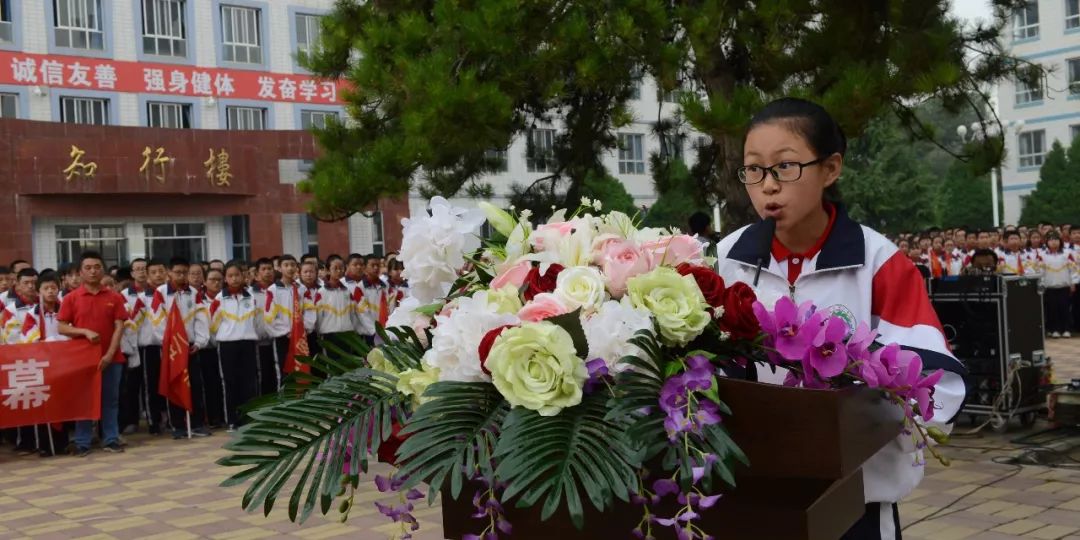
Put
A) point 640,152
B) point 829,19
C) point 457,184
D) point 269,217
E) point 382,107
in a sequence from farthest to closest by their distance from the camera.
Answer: point 640,152, point 269,217, point 457,184, point 382,107, point 829,19

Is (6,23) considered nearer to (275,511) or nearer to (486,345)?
(275,511)

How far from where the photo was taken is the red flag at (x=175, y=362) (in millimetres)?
9148

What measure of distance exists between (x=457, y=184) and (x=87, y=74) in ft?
57.7

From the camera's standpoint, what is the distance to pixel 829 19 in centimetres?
582

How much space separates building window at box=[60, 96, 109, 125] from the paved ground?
15983 mm

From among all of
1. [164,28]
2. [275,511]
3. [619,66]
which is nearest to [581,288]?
[619,66]

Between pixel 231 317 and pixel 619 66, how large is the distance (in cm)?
489

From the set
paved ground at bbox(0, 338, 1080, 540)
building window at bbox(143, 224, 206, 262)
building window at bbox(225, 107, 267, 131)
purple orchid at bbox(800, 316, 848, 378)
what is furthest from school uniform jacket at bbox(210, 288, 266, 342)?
building window at bbox(225, 107, 267, 131)

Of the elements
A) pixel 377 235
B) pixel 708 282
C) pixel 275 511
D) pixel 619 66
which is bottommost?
pixel 275 511

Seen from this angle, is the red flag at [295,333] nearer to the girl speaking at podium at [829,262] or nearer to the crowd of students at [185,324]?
the crowd of students at [185,324]

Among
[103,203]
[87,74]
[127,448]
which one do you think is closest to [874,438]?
[127,448]

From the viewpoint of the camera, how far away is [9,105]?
21.5 metres

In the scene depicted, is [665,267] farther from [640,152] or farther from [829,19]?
[640,152]

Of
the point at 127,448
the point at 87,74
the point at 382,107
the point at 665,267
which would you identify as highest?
the point at 87,74
